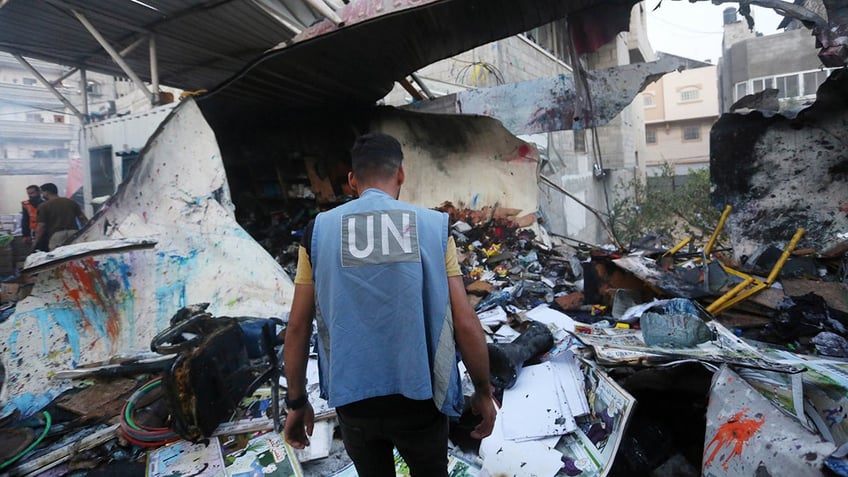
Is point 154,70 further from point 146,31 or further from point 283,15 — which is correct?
point 283,15

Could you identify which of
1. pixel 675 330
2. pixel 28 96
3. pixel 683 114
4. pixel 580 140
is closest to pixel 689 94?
pixel 683 114

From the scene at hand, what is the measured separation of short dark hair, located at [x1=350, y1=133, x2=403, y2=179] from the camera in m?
1.38

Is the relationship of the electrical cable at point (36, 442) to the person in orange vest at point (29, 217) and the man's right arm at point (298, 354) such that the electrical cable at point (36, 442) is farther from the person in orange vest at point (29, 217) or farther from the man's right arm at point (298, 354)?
the person in orange vest at point (29, 217)

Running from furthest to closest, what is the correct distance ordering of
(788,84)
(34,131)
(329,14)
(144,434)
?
1. (788,84)
2. (34,131)
3. (329,14)
4. (144,434)

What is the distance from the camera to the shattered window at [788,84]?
60.6 ft

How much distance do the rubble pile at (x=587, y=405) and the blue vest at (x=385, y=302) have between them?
119 centimetres

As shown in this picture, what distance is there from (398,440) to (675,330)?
2.32 metres

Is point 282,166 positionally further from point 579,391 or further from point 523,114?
point 579,391

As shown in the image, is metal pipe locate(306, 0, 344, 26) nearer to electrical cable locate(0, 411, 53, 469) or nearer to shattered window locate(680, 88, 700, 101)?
electrical cable locate(0, 411, 53, 469)

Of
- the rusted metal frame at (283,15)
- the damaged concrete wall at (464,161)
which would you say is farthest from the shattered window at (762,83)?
the rusted metal frame at (283,15)

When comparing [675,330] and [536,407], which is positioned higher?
[675,330]

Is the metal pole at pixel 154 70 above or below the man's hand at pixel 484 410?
above

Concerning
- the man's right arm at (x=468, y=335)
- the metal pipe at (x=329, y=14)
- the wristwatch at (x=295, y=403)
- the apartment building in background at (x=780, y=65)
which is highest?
the apartment building in background at (x=780, y=65)

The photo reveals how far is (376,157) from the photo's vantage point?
4.53 feet
